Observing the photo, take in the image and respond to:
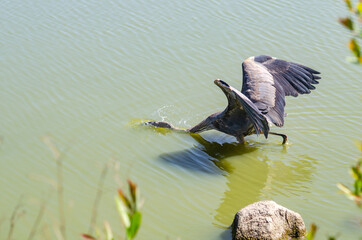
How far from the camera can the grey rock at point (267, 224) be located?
583 cm

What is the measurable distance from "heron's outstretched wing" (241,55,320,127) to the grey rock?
7.17 ft

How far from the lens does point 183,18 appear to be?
12070 mm

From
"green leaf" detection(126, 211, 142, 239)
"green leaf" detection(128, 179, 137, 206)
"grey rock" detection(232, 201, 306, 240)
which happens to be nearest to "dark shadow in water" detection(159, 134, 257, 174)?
"grey rock" detection(232, 201, 306, 240)

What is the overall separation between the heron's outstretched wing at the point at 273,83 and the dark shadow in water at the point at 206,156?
2.43ft

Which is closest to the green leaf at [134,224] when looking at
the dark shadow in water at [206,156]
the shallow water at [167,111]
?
the shallow water at [167,111]

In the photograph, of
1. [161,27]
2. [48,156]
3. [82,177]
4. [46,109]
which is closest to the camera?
[82,177]

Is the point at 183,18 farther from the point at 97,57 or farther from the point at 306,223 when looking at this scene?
the point at 306,223

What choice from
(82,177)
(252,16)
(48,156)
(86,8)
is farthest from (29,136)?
(252,16)

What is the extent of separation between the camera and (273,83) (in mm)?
8602

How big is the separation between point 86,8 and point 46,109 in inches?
170

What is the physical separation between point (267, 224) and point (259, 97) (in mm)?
2816

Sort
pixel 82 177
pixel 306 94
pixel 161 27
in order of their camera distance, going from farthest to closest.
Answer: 1. pixel 161 27
2. pixel 306 94
3. pixel 82 177

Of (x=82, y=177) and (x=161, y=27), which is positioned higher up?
(x=161, y=27)

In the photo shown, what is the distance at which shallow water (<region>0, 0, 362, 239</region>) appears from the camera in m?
6.75
